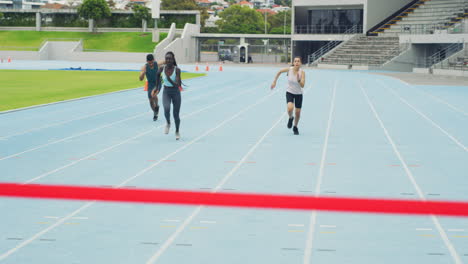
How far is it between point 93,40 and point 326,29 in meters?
30.4

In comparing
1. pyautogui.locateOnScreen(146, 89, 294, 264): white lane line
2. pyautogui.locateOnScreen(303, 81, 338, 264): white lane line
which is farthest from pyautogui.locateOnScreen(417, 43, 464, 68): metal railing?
pyautogui.locateOnScreen(146, 89, 294, 264): white lane line

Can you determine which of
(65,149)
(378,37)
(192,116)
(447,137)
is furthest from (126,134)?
(378,37)

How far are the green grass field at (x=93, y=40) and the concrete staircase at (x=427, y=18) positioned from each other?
28.2 meters

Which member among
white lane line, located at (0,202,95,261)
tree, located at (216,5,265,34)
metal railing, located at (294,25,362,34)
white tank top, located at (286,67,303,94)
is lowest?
white lane line, located at (0,202,95,261)

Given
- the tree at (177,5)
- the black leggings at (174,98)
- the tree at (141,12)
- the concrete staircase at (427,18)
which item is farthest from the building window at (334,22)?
the black leggings at (174,98)

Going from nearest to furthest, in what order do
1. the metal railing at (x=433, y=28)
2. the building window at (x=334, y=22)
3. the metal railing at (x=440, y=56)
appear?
the metal railing at (x=433, y=28)
the metal railing at (x=440, y=56)
the building window at (x=334, y=22)

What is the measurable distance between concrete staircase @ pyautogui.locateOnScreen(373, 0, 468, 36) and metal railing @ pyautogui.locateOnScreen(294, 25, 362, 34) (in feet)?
11.6

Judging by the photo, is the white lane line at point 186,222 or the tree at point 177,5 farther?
the tree at point 177,5

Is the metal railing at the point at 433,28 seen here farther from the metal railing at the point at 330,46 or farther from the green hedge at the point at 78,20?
the green hedge at the point at 78,20

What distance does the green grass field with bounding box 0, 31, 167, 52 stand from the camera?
3073 inches

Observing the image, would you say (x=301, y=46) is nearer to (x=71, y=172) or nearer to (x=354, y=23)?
(x=354, y=23)

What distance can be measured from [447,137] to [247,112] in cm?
659

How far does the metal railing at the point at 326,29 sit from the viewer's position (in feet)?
228

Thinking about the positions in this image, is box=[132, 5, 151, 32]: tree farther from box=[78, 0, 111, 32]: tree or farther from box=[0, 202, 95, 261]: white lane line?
box=[0, 202, 95, 261]: white lane line
